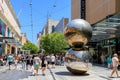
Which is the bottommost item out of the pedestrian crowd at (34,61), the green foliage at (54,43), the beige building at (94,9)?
the pedestrian crowd at (34,61)

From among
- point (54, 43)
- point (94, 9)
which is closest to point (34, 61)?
point (94, 9)

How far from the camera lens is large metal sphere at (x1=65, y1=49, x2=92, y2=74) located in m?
20.5

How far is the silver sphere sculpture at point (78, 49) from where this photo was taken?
20500mm

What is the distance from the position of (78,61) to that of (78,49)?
1.07 m

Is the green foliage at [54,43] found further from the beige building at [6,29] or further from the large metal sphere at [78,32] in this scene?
the large metal sphere at [78,32]

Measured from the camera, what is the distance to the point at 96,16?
49.4 m

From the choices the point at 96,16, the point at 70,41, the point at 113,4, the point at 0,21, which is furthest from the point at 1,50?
the point at 70,41

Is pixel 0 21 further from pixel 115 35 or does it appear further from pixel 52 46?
pixel 52 46

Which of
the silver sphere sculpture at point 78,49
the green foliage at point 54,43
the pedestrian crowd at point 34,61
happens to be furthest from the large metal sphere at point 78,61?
the green foliage at point 54,43

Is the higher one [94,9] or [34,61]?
[94,9]

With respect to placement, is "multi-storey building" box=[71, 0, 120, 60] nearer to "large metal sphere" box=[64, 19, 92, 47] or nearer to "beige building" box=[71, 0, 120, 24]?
"beige building" box=[71, 0, 120, 24]

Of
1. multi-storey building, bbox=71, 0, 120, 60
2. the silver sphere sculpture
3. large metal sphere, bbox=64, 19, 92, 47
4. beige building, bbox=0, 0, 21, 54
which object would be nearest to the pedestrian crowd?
the silver sphere sculpture

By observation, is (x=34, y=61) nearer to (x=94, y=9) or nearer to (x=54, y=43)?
(x=94, y=9)

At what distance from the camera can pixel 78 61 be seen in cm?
2045
